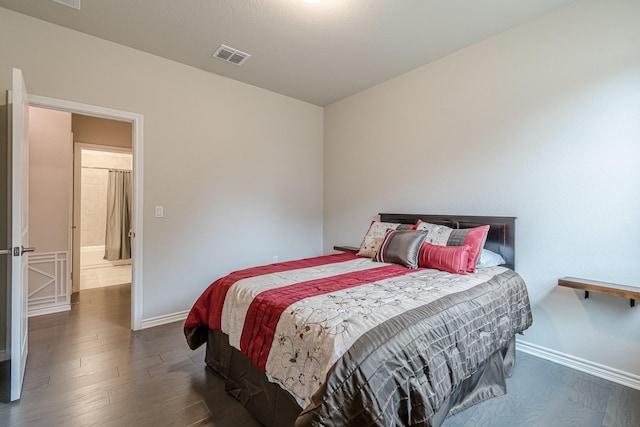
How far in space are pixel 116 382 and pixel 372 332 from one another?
6.24 ft

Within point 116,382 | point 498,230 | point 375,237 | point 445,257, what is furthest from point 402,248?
point 116,382

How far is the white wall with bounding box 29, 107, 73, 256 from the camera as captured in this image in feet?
11.1

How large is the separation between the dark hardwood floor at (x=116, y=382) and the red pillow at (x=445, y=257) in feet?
5.56

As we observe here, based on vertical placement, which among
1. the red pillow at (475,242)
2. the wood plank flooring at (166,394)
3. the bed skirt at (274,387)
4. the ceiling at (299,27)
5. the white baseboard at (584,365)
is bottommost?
the wood plank flooring at (166,394)

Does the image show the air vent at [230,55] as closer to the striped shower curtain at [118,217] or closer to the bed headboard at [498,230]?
the bed headboard at [498,230]

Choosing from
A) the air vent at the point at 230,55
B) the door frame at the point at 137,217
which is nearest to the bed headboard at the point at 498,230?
the air vent at the point at 230,55

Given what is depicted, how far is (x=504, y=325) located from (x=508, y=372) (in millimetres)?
516

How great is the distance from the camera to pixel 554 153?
2334 mm

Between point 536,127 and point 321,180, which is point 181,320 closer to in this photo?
point 321,180

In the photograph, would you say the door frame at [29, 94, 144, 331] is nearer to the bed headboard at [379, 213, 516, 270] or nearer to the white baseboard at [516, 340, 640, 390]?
the bed headboard at [379, 213, 516, 270]

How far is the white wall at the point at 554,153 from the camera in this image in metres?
2.04

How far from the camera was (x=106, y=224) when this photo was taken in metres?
6.42

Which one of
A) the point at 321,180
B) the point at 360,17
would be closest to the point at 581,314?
the point at 360,17

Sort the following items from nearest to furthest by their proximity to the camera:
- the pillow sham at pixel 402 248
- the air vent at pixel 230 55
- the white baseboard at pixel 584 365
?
1. the white baseboard at pixel 584 365
2. the pillow sham at pixel 402 248
3. the air vent at pixel 230 55
